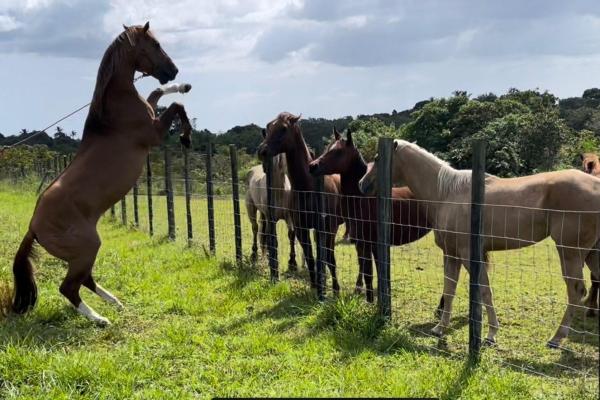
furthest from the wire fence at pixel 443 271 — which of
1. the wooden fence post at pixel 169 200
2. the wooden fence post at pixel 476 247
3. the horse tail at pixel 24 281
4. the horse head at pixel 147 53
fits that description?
the horse tail at pixel 24 281

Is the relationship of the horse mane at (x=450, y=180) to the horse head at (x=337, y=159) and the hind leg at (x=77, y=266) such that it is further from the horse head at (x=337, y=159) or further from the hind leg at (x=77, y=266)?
the hind leg at (x=77, y=266)

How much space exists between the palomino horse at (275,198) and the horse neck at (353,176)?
78cm

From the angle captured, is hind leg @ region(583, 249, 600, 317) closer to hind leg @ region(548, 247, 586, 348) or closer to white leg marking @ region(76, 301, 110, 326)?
hind leg @ region(548, 247, 586, 348)

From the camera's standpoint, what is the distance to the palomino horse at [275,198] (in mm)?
7840

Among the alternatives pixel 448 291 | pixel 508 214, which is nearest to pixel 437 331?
pixel 448 291

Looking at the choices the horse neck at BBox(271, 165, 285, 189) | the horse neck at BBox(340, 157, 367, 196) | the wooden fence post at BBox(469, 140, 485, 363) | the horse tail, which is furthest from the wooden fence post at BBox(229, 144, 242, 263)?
the wooden fence post at BBox(469, 140, 485, 363)

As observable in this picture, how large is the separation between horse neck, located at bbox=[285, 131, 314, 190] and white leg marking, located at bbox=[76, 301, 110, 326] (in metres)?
2.94

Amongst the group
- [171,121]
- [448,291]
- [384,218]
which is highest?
[171,121]

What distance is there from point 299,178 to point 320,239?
1272mm

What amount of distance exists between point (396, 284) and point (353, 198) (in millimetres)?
1441

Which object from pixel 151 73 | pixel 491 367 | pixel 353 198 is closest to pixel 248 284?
pixel 353 198

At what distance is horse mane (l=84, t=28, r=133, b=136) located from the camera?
567 centimetres

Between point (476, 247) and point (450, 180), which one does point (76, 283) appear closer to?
point (476, 247)

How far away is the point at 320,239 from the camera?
6086mm
